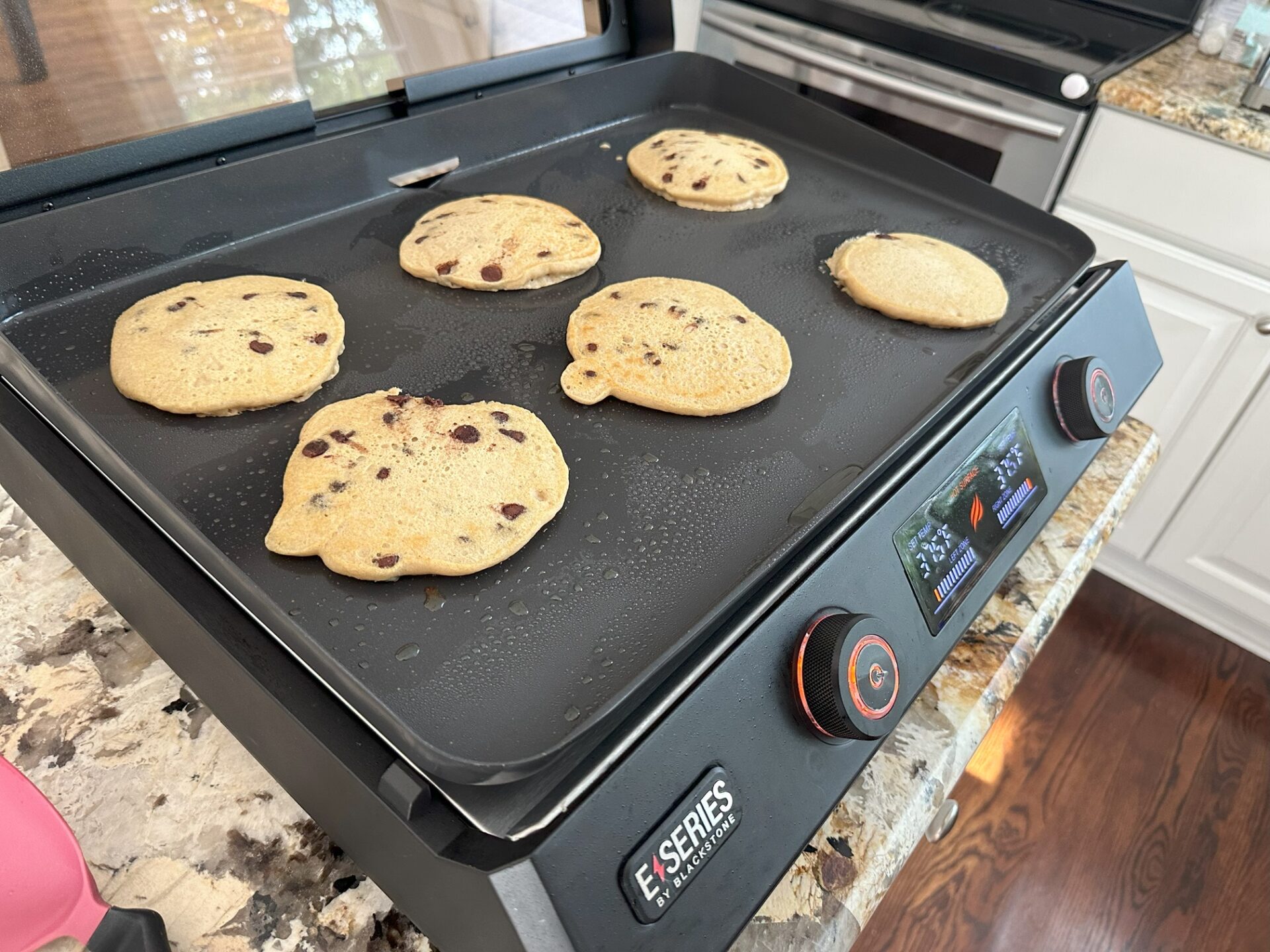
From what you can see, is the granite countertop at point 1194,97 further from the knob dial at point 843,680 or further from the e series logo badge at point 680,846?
the e series logo badge at point 680,846

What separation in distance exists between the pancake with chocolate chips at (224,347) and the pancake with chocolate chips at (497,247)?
0.13 metres

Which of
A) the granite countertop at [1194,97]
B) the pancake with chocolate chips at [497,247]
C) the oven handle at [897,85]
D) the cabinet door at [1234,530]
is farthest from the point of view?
the cabinet door at [1234,530]

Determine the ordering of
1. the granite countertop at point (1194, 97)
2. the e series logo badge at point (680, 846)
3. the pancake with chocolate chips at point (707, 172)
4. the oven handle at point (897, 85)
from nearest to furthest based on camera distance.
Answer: the e series logo badge at point (680, 846), the pancake with chocolate chips at point (707, 172), the granite countertop at point (1194, 97), the oven handle at point (897, 85)

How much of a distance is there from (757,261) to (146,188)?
0.69 meters

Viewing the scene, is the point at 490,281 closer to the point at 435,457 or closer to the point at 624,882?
the point at 435,457

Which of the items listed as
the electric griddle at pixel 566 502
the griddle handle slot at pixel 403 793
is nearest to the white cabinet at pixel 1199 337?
the electric griddle at pixel 566 502

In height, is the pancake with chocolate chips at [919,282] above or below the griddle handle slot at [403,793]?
below

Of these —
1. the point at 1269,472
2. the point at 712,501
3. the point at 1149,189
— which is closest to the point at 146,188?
the point at 712,501

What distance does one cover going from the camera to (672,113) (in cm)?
138

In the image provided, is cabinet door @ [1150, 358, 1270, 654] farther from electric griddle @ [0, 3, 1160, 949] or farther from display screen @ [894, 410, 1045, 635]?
display screen @ [894, 410, 1045, 635]

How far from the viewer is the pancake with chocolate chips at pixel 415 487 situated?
67 cm

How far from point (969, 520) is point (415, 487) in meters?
0.49

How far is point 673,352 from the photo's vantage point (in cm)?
89

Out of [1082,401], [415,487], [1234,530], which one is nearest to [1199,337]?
[1234,530]
